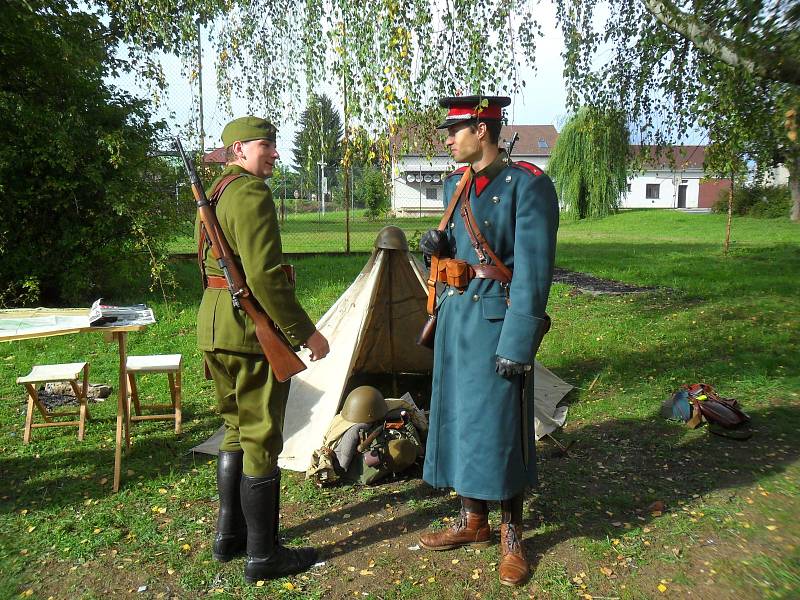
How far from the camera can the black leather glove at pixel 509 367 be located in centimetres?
300

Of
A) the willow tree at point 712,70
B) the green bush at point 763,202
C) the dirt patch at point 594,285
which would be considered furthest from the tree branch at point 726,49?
the green bush at point 763,202

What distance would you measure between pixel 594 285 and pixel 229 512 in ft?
30.9

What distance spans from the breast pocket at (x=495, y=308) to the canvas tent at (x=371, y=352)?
1.68 meters

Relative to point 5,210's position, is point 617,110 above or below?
above

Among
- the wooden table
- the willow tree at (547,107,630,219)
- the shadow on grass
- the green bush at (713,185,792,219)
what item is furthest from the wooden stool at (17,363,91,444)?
the green bush at (713,185,792,219)

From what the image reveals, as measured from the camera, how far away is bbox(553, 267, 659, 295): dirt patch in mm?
10992

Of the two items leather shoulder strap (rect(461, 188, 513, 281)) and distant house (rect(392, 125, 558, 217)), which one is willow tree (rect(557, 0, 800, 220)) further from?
distant house (rect(392, 125, 558, 217))

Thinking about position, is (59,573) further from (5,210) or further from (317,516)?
(5,210)

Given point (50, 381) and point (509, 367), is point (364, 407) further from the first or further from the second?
point (50, 381)

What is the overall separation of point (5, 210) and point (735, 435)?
329 inches

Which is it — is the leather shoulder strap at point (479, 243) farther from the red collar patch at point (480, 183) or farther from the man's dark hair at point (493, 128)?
the man's dark hair at point (493, 128)

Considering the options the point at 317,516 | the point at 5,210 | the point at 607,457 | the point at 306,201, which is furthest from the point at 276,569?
the point at 306,201

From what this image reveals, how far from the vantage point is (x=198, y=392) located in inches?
242

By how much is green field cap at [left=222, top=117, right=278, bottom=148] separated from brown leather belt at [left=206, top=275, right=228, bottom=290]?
2.00ft
